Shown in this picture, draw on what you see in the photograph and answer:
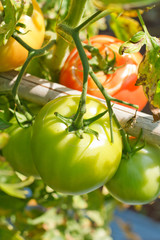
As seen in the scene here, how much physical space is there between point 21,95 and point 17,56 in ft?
0.22

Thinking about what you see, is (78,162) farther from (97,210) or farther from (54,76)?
(97,210)

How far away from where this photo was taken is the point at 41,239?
852 mm

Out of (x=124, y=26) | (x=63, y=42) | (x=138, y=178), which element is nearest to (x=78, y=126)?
(x=138, y=178)

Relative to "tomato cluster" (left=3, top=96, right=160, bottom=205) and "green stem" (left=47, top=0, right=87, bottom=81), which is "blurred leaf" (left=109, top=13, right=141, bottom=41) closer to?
"green stem" (left=47, top=0, right=87, bottom=81)

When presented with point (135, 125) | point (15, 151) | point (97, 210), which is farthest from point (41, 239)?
point (135, 125)

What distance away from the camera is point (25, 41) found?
1.67 ft

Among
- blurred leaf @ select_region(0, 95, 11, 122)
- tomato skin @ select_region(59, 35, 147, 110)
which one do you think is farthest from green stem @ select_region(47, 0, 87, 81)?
blurred leaf @ select_region(0, 95, 11, 122)

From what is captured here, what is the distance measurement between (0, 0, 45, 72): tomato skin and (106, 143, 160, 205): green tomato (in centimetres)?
23

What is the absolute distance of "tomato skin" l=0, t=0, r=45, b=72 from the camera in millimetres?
497

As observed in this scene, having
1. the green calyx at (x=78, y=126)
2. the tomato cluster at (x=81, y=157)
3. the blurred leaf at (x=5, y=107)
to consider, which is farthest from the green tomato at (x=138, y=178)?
the blurred leaf at (x=5, y=107)

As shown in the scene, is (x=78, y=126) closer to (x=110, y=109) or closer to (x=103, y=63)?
(x=110, y=109)

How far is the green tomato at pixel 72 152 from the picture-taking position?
16.2 inches

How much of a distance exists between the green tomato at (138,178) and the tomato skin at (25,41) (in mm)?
234

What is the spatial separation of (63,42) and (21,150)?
22cm
